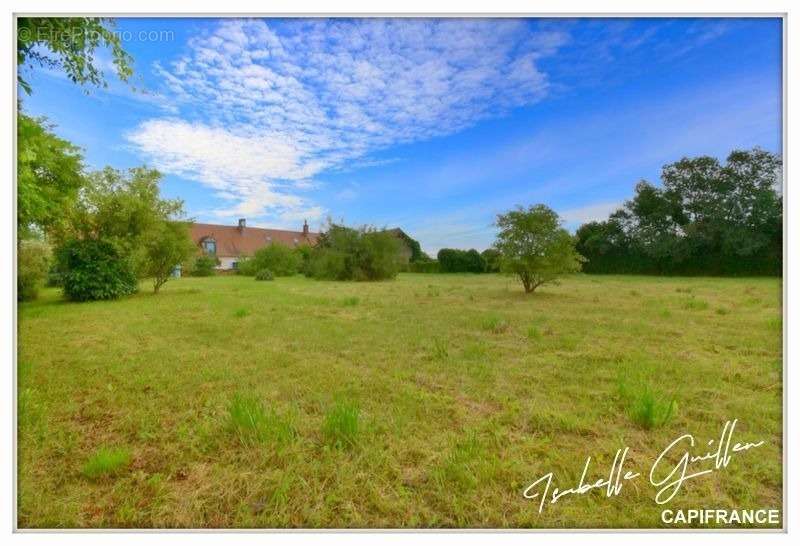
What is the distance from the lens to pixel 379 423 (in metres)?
2.22

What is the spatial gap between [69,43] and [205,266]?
15.0 metres

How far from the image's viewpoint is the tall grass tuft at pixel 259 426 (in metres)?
2.03

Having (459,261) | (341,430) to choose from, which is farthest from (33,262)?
(459,261)

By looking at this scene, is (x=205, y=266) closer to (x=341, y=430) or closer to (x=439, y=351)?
(x=439, y=351)

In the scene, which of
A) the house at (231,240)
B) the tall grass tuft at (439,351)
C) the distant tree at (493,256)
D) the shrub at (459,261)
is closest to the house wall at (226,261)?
the house at (231,240)

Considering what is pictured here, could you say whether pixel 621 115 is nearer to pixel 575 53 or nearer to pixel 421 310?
pixel 575 53

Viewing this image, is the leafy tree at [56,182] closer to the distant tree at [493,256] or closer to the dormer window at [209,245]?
the dormer window at [209,245]

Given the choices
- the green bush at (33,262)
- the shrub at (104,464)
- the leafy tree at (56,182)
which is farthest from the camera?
the green bush at (33,262)

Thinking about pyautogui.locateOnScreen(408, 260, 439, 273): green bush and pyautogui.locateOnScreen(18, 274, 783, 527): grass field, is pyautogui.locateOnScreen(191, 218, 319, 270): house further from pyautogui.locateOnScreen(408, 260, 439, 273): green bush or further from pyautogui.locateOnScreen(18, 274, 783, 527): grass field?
pyautogui.locateOnScreen(18, 274, 783, 527): grass field

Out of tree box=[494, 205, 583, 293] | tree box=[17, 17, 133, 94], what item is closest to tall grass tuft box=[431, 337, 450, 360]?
tree box=[17, 17, 133, 94]

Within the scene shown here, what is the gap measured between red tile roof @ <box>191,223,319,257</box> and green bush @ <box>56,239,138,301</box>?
310cm

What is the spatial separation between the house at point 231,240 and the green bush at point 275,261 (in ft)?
1.35
